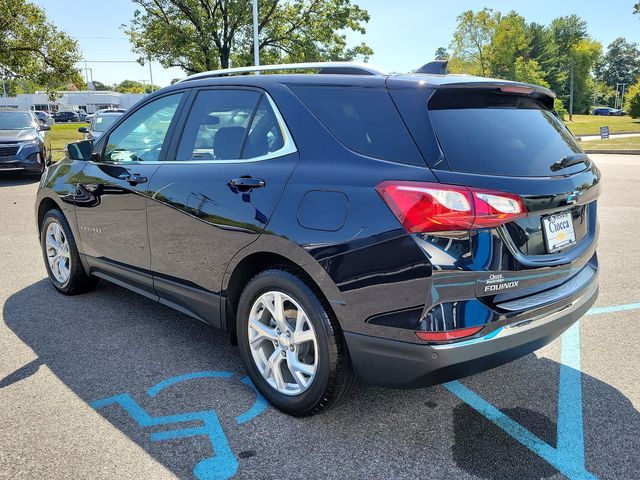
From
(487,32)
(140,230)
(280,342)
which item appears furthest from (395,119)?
(487,32)

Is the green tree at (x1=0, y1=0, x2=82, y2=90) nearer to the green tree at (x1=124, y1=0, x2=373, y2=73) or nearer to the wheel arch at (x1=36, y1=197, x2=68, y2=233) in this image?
the green tree at (x1=124, y1=0, x2=373, y2=73)

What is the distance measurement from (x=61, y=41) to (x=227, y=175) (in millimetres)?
25350

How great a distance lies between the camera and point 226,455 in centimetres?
251

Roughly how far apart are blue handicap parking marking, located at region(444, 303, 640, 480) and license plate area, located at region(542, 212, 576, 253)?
911 mm

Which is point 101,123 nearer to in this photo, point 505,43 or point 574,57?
point 505,43

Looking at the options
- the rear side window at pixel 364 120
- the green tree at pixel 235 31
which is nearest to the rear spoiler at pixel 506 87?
the rear side window at pixel 364 120

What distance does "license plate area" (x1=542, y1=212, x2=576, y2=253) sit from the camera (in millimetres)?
2534

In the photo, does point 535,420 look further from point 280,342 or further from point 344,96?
point 344,96

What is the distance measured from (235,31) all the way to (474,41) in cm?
3269

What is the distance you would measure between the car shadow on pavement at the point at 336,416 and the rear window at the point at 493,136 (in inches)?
50.8

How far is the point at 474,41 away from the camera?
4959 centimetres

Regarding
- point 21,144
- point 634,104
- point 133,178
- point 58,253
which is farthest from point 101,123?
point 634,104

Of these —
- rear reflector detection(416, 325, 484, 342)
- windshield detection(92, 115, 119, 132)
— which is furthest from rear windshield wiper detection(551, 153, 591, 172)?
windshield detection(92, 115, 119, 132)

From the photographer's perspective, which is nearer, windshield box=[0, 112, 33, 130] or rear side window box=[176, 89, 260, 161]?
rear side window box=[176, 89, 260, 161]
